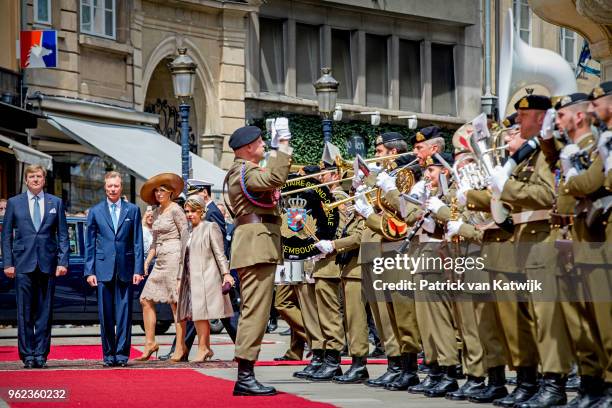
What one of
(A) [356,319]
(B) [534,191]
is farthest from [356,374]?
(B) [534,191]

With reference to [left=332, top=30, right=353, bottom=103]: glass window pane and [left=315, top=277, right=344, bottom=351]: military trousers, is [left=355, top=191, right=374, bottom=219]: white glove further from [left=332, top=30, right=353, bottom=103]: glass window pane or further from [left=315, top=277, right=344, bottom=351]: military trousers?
[left=332, top=30, right=353, bottom=103]: glass window pane

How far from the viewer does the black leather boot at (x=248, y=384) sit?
41.3 ft

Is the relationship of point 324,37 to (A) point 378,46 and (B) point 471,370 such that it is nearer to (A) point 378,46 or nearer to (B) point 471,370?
(A) point 378,46

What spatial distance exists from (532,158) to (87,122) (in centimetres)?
1995

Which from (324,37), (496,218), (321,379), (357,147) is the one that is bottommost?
(321,379)

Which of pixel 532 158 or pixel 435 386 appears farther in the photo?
pixel 435 386

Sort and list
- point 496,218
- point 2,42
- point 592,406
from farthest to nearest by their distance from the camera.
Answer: point 2,42, point 496,218, point 592,406

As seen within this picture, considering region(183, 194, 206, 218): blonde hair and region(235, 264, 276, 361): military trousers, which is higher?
region(183, 194, 206, 218): blonde hair

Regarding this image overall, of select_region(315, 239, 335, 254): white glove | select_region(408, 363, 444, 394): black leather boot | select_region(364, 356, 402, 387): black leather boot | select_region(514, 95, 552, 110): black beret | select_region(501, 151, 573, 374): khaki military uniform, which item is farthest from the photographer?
select_region(315, 239, 335, 254): white glove

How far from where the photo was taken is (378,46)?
135 ft

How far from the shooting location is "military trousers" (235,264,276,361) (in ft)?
41.4

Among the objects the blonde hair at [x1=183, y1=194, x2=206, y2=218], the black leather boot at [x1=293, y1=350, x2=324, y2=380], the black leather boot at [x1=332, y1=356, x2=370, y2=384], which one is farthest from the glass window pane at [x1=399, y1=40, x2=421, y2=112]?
the black leather boot at [x1=332, y1=356, x2=370, y2=384]

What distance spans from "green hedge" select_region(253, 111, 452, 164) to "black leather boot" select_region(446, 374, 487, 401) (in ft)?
79.2

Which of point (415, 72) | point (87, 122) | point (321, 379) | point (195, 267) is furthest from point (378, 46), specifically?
point (321, 379)
